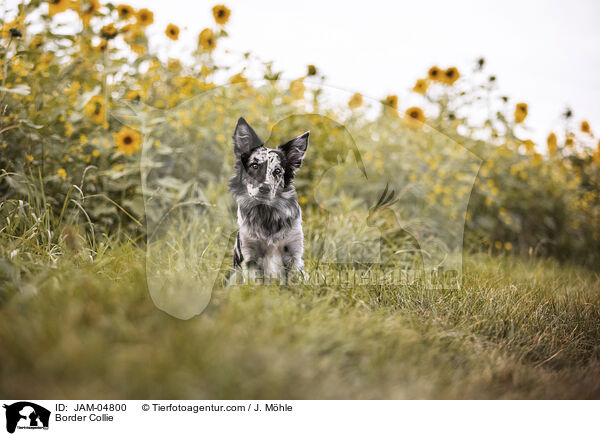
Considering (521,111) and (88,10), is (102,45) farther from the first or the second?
(521,111)

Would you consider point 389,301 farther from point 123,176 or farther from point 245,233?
point 123,176

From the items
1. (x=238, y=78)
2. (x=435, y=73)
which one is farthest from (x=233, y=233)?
(x=435, y=73)

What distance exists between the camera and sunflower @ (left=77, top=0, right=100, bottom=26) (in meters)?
2.51

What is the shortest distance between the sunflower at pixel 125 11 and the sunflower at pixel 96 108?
0.61 meters

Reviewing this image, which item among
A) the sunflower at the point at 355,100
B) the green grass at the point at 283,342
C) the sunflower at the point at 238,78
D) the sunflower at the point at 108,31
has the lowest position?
the green grass at the point at 283,342

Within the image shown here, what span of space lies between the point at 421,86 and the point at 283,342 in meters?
2.58

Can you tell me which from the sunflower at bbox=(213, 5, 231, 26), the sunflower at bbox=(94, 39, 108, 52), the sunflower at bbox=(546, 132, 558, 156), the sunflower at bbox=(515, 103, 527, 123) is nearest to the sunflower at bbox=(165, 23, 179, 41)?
the sunflower at bbox=(213, 5, 231, 26)

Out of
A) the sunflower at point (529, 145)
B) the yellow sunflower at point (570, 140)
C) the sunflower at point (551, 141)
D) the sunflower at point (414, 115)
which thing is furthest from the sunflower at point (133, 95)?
the yellow sunflower at point (570, 140)

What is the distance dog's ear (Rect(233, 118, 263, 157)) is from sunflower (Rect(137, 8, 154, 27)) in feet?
5.70

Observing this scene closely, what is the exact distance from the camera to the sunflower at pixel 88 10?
2.51 meters

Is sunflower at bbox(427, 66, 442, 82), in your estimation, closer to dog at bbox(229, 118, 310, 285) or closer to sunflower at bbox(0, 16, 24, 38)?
dog at bbox(229, 118, 310, 285)

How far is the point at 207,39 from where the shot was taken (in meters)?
2.73
